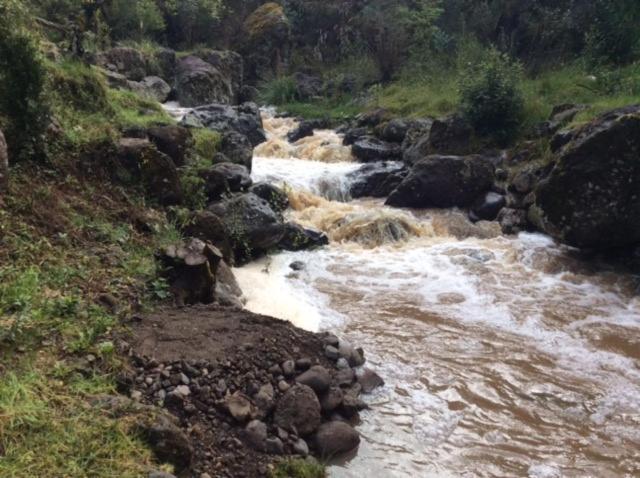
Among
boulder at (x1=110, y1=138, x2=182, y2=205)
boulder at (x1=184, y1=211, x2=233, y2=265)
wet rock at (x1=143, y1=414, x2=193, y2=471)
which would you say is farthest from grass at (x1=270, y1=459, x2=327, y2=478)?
boulder at (x1=110, y1=138, x2=182, y2=205)

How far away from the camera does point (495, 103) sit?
13523mm

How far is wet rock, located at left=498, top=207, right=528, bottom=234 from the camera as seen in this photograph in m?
10.8

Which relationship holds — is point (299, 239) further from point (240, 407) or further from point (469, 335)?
point (240, 407)

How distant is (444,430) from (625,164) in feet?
20.0

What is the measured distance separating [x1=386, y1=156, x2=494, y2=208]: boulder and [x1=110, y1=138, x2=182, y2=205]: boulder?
18.7 feet

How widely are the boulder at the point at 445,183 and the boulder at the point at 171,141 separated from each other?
506 cm

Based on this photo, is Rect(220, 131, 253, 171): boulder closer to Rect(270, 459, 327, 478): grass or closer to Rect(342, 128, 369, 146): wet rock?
Rect(342, 128, 369, 146): wet rock

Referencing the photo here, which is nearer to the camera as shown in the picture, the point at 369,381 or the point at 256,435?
the point at 256,435

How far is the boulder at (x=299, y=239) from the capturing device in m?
9.80

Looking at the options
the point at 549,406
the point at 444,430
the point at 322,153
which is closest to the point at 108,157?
the point at 444,430

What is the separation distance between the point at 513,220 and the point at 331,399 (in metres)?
7.48

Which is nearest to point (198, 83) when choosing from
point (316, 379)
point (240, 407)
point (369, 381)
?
point (369, 381)

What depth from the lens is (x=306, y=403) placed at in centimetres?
449

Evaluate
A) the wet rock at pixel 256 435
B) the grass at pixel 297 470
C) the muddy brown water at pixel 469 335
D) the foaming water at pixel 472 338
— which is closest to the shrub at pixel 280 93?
the muddy brown water at pixel 469 335
